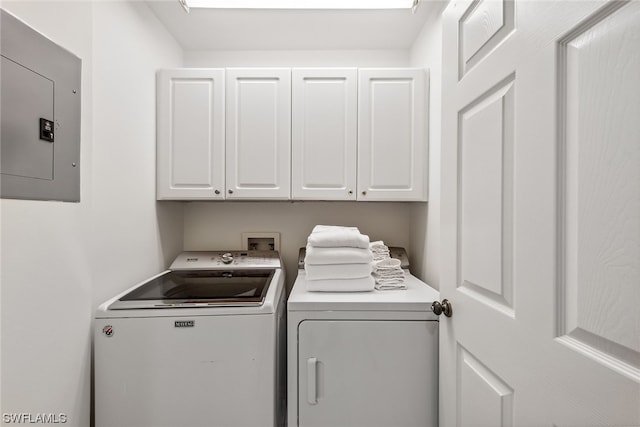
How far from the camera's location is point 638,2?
43 cm

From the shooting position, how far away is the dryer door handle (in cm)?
118

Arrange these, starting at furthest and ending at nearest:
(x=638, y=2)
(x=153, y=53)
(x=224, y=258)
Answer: (x=224, y=258) → (x=153, y=53) → (x=638, y=2)

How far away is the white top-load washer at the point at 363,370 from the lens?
3.91 feet

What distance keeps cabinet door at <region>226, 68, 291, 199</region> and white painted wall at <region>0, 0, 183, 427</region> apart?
1.50ft

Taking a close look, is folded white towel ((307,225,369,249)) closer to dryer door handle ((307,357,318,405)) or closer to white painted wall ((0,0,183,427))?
dryer door handle ((307,357,318,405))

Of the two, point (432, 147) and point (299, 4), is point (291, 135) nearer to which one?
point (299, 4)

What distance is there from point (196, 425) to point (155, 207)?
3.74ft

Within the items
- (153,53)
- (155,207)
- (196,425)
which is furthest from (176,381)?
(153,53)

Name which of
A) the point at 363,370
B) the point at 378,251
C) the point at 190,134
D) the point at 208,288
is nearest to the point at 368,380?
the point at 363,370

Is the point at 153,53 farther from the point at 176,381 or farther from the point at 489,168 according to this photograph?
the point at 489,168

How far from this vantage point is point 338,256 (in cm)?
133

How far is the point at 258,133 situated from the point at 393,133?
798mm

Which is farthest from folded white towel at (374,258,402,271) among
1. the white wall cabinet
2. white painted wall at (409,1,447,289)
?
the white wall cabinet

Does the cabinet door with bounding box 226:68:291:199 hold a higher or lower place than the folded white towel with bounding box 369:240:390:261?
higher
